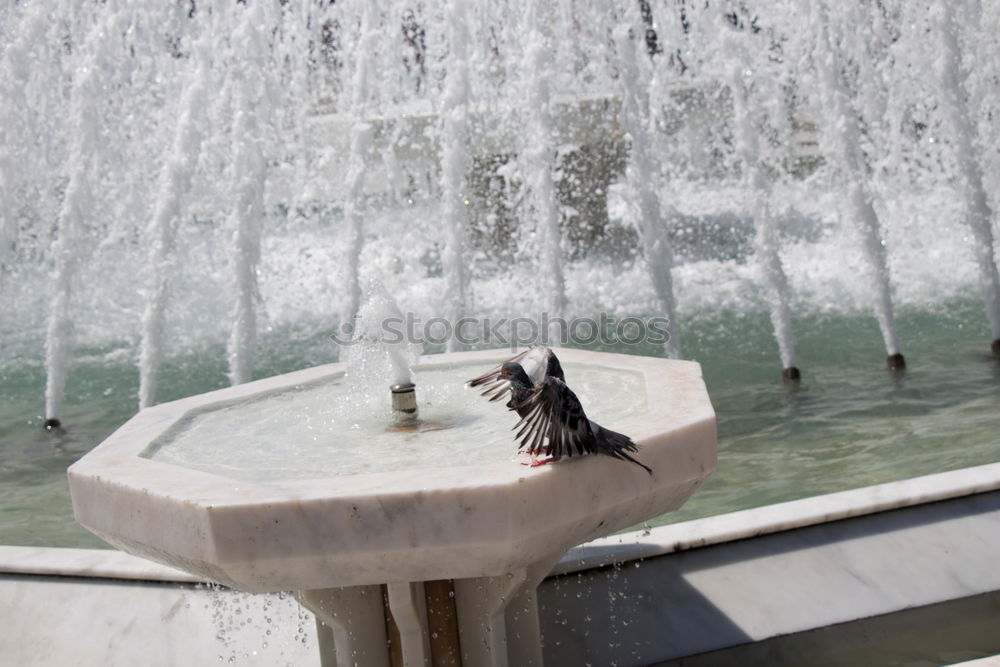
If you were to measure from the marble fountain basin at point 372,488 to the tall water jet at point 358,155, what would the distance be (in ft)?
12.6

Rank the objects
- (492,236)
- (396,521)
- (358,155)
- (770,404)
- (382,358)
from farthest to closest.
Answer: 1. (492,236)
2. (358,155)
3. (770,404)
4. (382,358)
5. (396,521)

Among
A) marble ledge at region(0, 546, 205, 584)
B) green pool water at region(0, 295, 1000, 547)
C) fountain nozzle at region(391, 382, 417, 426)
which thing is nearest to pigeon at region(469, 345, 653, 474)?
fountain nozzle at region(391, 382, 417, 426)

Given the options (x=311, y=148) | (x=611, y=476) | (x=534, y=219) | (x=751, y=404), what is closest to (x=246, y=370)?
(x=751, y=404)

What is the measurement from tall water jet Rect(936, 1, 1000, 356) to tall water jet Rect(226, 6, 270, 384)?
372 centimetres

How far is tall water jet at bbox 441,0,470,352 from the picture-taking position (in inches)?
243

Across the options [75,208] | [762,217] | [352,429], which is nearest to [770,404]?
[762,217]

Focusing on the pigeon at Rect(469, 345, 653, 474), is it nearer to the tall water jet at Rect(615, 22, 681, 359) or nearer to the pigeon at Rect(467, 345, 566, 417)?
the pigeon at Rect(467, 345, 566, 417)

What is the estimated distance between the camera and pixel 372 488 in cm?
175

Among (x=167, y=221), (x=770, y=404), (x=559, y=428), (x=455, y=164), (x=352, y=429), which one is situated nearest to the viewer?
(x=559, y=428)

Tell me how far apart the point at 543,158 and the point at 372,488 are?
4.41 meters

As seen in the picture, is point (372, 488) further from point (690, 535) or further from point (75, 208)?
point (75, 208)

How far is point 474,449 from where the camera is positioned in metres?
2.19

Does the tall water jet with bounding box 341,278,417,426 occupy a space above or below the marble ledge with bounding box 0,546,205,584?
above

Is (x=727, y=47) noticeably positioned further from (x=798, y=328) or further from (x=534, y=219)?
(x=534, y=219)
